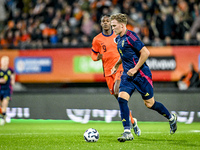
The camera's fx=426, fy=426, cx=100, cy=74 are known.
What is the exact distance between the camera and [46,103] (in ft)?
47.9

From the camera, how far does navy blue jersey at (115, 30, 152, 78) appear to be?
793cm

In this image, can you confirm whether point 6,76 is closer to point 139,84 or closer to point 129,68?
point 129,68

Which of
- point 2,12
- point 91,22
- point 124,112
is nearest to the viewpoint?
point 124,112

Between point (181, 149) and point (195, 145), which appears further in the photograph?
point (195, 145)

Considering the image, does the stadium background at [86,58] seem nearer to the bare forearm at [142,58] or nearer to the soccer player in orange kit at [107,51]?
the soccer player in orange kit at [107,51]

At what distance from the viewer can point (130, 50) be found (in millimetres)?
8031

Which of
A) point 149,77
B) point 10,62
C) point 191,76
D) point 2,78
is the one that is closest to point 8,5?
point 10,62

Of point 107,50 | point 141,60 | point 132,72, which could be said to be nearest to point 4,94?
point 107,50

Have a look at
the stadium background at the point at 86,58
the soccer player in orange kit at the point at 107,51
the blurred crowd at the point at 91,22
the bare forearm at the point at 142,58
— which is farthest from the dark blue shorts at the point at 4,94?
the bare forearm at the point at 142,58

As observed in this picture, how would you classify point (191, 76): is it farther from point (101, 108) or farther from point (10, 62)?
point (10, 62)

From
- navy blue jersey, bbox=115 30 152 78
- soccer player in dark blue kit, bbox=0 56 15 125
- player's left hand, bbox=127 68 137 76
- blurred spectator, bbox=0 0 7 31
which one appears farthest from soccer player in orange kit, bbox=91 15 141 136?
blurred spectator, bbox=0 0 7 31

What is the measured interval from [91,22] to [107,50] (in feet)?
25.7

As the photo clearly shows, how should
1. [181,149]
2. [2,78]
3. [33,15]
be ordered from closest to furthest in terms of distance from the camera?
[181,149] → [2,78] → [33,15]

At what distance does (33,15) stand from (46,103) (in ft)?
20.7
